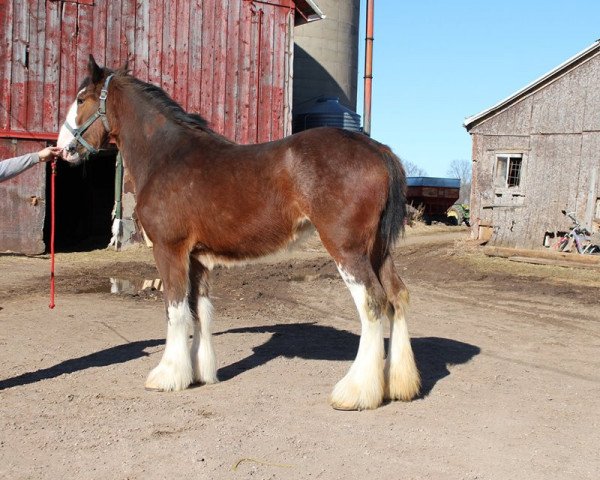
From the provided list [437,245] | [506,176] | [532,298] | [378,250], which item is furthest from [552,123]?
[378,250]

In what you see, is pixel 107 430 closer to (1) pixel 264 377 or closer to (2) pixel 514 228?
(1) pixel 264 377

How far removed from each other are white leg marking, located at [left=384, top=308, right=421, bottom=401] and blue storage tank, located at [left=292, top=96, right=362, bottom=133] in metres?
18.8

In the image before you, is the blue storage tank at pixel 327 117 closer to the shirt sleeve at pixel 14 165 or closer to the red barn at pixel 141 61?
the red barn at pixel 141 61

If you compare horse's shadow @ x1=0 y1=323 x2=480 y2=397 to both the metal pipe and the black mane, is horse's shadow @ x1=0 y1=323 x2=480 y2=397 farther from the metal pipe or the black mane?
the metal pipe

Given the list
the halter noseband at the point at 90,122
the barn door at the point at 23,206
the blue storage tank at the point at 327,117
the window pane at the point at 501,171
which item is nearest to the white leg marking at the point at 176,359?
the halter noseband at the point at 90,122

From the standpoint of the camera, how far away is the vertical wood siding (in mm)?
15680

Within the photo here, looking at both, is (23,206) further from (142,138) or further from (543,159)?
(543,159)

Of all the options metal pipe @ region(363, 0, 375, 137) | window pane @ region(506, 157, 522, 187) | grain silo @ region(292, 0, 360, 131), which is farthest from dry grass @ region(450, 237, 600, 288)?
grain silo @ region(292, 0, 360, 131)

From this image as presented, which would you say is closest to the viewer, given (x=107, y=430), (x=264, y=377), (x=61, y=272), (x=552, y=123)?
(x=107, y=430)

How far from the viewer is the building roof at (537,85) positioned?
17.5 metres

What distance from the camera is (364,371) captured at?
5.37m

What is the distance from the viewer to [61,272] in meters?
13.2

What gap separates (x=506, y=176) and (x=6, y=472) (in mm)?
16687

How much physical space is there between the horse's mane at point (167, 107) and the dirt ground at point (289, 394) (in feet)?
7.29
